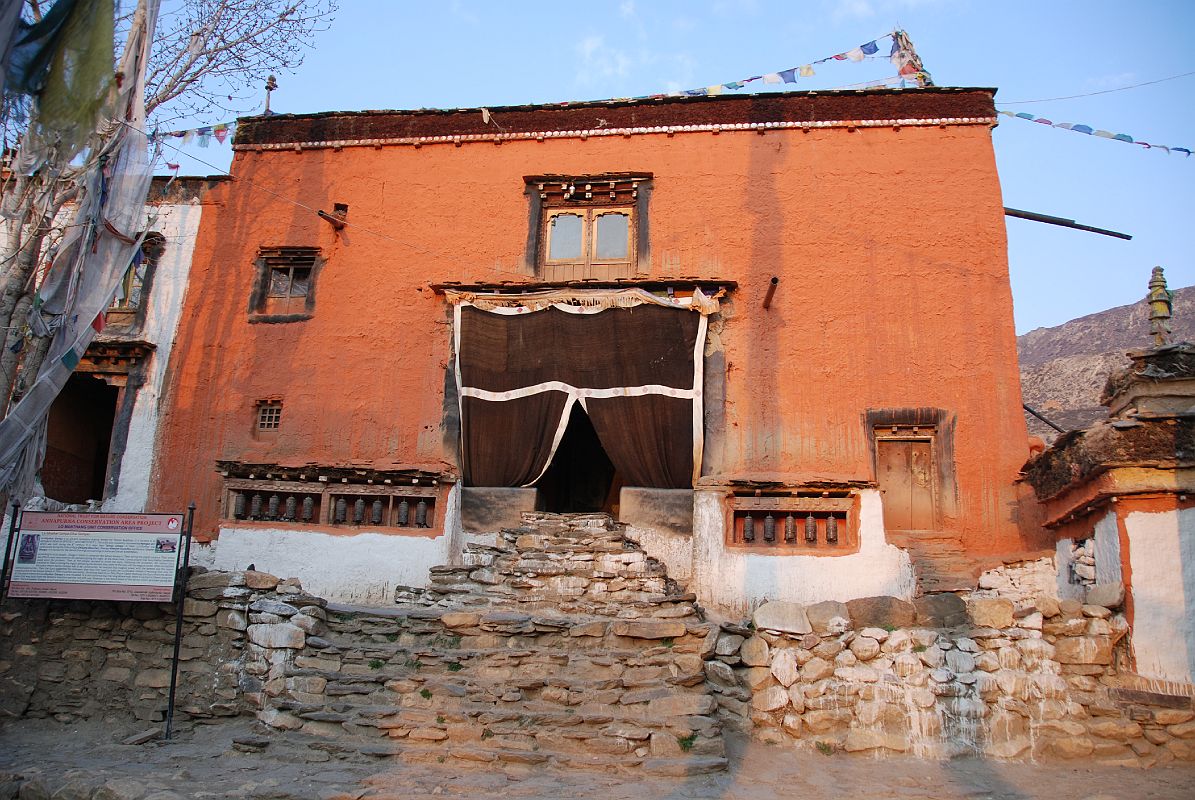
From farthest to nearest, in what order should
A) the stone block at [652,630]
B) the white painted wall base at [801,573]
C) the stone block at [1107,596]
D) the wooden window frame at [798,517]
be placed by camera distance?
the wooden window frame at [798,517] → the white painted wall base at [801,573] → the stone block at [652,630] → the stone block at [1107,596]

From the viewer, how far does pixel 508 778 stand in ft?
30.4

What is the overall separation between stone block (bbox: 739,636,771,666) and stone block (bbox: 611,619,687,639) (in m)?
0.70

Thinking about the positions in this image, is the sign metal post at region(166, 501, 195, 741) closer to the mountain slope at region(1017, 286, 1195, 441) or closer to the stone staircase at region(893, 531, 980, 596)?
the stone staircase at region(893, 531, 980, 596)

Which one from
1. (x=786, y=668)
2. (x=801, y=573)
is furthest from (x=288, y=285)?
(x=786, y=668)

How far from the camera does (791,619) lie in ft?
35.4

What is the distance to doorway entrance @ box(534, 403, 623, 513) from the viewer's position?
16.5 metres

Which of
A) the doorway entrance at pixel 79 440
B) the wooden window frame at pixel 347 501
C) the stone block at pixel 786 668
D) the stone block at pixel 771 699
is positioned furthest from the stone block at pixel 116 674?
the stone block at pixel 786 668

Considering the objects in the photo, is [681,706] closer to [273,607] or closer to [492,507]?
[273,607]

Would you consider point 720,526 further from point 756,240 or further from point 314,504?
point 314,504

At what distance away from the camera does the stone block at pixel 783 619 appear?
10.7 metres

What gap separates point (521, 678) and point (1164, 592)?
6.73 m

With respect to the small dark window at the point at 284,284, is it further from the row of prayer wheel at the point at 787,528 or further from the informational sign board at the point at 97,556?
the row of prayer wheel at the point at 787,528

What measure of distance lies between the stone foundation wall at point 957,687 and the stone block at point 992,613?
0.01m

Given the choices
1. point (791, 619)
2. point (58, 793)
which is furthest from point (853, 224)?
point (58, 793)
